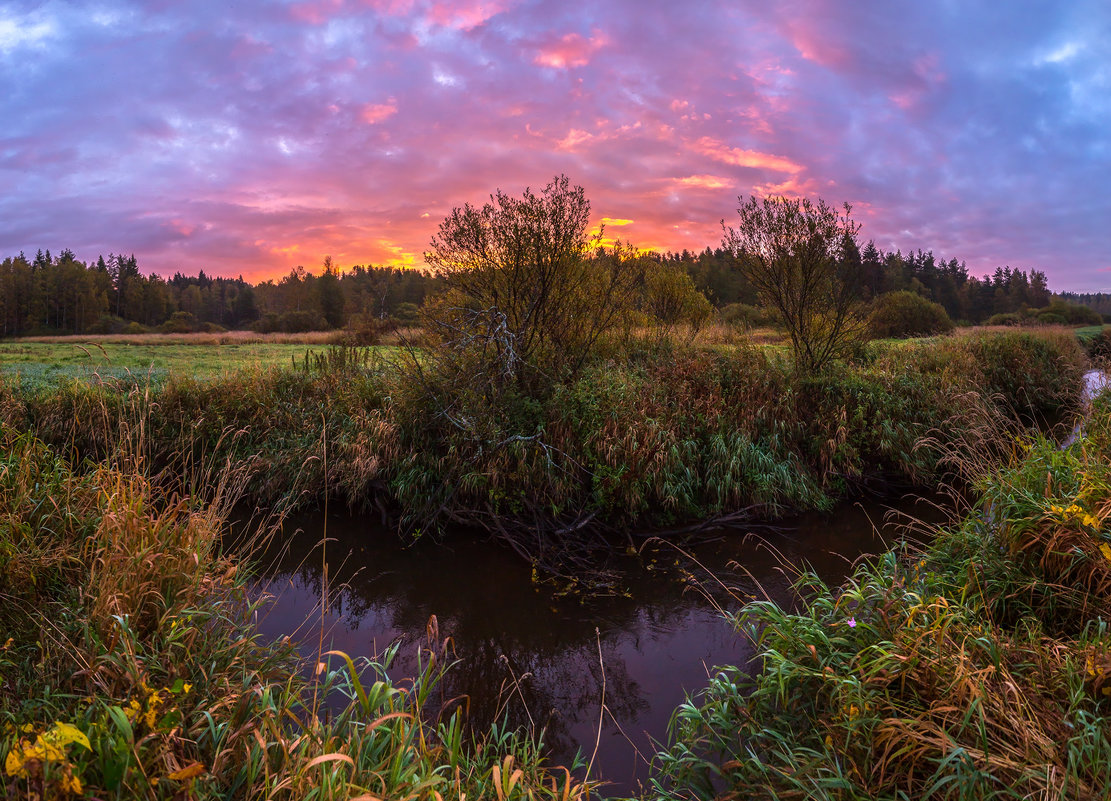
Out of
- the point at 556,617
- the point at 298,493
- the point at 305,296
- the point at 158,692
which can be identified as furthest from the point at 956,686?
the point at 305,296

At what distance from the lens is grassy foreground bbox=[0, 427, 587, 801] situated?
2053 millimetres

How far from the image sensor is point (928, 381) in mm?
11648

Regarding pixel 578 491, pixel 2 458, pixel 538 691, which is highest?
pixel 2 458

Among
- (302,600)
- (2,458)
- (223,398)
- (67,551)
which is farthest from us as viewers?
(223,398)

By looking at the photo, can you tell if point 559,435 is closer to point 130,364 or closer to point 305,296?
point 130,364

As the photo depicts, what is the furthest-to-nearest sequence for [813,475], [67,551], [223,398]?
[223,398] < [813,475] < [67,551]

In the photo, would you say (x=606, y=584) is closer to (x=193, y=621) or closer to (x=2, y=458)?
(x=193, y=621)

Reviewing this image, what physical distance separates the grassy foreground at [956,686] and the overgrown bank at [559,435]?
2.94 meters

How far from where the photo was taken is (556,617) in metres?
5.85

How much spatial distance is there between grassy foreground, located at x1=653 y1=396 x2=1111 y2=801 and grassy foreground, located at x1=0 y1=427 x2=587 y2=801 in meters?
1.22

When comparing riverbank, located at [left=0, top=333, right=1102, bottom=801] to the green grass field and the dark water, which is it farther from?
the green grass field

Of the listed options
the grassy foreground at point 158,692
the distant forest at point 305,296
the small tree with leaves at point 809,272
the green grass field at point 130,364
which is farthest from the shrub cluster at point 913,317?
the grassy foreground at point 158,692

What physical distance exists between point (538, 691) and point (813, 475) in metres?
6.49

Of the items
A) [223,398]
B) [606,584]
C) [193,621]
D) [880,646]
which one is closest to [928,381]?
[606,584]
